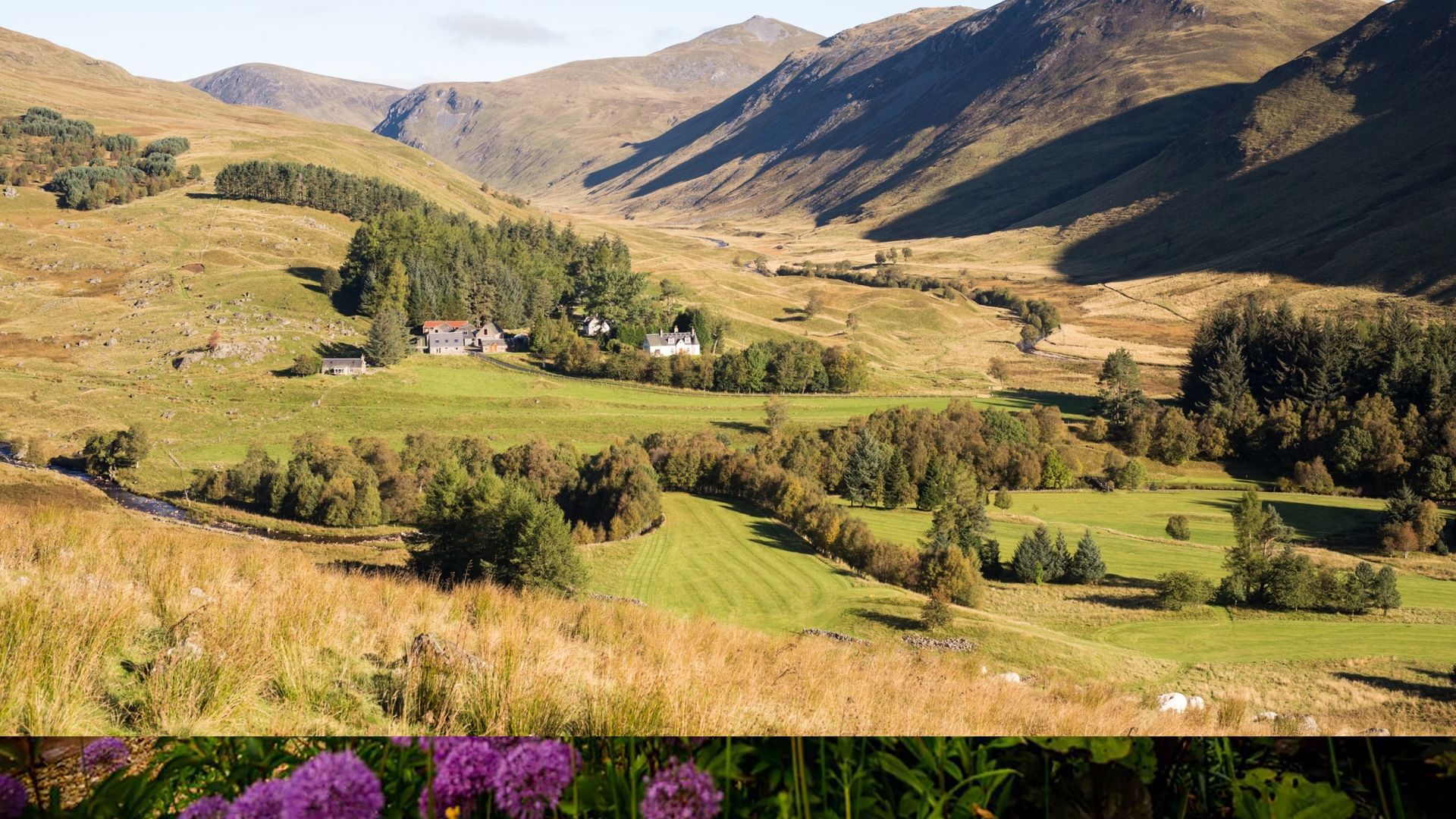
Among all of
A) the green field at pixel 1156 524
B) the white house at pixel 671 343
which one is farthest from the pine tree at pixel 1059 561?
the white house at pixel 671 343

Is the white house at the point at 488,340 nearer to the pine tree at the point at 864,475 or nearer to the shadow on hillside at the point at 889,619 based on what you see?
the pine tree at the point at 864,475

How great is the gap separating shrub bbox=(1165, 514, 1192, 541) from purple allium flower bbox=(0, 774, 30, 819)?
37167 mm

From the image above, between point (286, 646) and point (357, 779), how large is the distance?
381 cm

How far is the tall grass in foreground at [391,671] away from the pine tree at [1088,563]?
806 inches

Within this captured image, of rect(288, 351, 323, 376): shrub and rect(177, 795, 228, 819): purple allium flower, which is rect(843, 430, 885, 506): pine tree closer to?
rect(288, 351, 323, 376): shrub

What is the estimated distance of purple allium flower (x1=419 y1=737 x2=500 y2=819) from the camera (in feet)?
8.73

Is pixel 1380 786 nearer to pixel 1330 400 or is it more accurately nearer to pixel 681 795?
pixel 681 795

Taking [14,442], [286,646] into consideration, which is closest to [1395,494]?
[286,646]

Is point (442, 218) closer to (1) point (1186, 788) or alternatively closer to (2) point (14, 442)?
(2) point (14, 442)

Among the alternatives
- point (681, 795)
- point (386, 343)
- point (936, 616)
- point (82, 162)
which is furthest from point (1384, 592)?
point (82, 162)

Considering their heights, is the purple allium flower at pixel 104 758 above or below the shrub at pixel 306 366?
above

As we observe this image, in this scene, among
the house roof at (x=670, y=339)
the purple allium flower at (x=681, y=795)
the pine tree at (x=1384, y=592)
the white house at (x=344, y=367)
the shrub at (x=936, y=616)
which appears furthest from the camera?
the house roof at (x=670, y=339)

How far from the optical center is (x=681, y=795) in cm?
257

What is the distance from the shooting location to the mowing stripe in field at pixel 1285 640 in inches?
792
